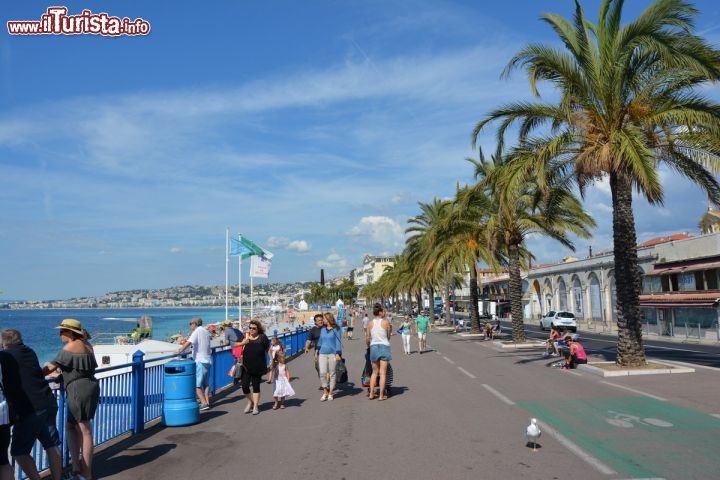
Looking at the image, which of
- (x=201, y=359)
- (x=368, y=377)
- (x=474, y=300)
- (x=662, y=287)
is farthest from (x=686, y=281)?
(x=201, y=359)

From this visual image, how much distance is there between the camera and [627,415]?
376 inches

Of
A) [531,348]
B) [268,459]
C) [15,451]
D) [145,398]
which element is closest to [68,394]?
[15,451]

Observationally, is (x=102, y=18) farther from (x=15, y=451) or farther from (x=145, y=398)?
(x=15, y=451)

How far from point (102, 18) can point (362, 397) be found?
40.0 feet

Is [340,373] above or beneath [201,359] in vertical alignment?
beneath

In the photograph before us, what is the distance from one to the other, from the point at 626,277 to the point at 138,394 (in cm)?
1273

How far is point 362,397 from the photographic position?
41.2 ft

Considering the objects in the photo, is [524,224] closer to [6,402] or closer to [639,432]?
[639,432]

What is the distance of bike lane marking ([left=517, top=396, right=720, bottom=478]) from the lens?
21.3 feet

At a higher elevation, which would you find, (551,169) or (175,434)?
(551,169)

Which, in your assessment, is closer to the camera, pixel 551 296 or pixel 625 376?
pixel 625 376

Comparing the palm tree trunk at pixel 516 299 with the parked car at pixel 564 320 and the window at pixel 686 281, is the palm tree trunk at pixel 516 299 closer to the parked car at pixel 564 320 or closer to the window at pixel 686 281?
the window at pixel 686 281

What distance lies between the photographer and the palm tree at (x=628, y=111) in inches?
568

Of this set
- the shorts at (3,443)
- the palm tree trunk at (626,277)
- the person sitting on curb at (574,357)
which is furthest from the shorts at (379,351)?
the shorts at (3,443)
